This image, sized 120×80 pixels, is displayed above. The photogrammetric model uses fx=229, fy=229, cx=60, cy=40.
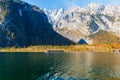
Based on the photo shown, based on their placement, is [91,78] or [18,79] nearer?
[18,79]

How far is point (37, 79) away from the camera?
8062 cm

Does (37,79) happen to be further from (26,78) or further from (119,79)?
(119,79)

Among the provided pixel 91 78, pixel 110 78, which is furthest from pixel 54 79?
pixel 110 78

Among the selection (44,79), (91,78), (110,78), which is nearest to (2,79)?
(44,79)

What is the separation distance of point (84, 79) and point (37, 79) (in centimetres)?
1689

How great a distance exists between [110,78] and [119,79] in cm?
442

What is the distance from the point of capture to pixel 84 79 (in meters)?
82.8

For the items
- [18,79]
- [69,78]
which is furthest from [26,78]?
[69,78]

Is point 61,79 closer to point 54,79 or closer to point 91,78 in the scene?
point 54,79

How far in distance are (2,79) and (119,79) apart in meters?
41.2

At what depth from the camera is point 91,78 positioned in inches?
3371

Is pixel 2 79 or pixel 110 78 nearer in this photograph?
pixel 2 79

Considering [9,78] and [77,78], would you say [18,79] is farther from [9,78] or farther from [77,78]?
[77,78]

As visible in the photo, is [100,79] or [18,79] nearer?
[18,79]
